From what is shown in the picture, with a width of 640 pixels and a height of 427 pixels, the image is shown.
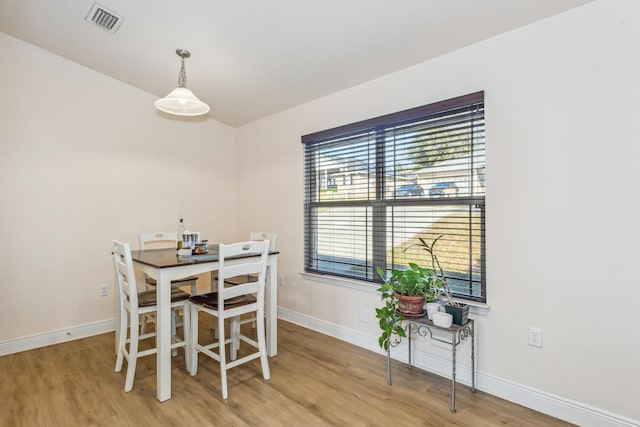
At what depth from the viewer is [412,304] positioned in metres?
2.22

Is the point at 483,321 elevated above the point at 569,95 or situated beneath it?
situated beneath

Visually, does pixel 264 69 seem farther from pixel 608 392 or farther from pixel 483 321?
pixel 608 392

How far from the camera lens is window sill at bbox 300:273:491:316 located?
7.25ft

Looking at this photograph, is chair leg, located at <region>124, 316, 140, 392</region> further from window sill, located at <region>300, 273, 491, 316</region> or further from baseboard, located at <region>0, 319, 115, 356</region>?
window sill, located at <region>300, 273, 491, 316</region>

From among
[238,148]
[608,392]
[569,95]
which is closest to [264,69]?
[238,148]

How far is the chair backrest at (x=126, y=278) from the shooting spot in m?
2.17

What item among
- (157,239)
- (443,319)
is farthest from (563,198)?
(157,239)

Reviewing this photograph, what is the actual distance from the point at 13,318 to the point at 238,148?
2826 mm

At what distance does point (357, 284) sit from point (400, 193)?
0.90 meters

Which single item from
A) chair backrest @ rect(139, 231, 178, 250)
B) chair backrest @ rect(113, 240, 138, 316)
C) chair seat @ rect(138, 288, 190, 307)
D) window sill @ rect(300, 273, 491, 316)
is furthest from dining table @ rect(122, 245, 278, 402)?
window sill @ rect(300, 273, 491, 316)

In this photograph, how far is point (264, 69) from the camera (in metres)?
2.98

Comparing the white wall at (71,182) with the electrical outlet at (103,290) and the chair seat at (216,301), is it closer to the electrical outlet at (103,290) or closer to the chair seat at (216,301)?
the electrical outlet at (103,290)

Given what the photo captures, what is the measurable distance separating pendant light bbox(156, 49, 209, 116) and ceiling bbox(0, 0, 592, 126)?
90mm

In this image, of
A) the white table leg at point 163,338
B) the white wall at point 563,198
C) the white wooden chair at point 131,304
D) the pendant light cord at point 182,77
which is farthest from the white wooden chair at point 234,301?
the pendant light cord at point 182,77
